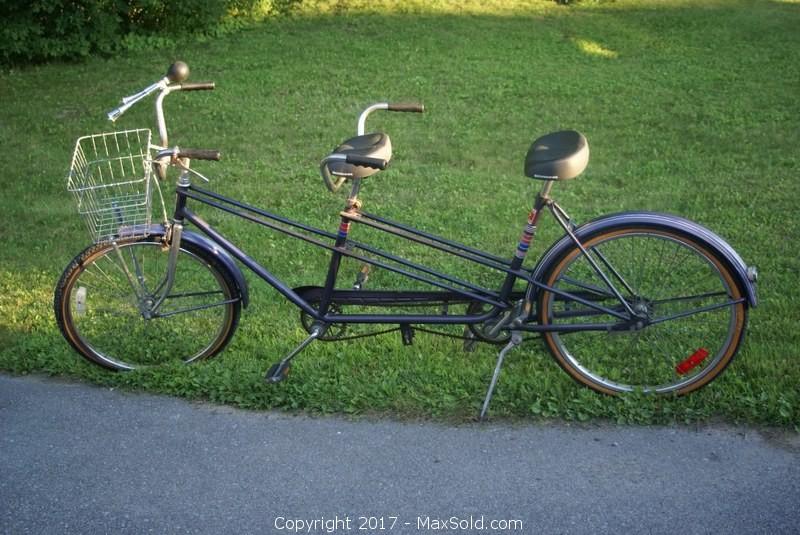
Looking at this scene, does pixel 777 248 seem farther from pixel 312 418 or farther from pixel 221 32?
pixel 221 32

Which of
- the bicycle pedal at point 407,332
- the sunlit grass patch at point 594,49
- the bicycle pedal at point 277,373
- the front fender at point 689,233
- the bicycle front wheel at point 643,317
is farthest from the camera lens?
the sunlit grass patch at point 594,49

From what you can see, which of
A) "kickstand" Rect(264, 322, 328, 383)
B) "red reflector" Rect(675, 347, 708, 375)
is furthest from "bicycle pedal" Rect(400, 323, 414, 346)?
"red reflector" Rect(675, 347, 708, 375)

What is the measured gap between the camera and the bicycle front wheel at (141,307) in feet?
13.0

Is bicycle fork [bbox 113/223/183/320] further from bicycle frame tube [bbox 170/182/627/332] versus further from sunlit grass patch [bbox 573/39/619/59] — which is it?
sunlit grass patch [bbox 573/39/619/59]

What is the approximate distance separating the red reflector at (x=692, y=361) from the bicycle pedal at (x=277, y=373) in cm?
175

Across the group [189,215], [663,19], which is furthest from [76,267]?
[663,19]

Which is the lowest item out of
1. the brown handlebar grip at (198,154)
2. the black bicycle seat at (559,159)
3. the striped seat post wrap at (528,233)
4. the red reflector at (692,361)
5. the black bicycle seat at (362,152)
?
the red reflector at (692,361)

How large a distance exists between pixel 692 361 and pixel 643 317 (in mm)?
301

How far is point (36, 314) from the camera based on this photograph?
4.76 meters

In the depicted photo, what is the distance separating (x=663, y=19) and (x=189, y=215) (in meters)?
10.5

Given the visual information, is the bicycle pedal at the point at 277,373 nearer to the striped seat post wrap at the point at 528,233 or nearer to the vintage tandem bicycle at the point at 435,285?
the vintage tandem bicycle at the point at 435,285

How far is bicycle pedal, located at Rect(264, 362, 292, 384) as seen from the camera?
380 centimetres

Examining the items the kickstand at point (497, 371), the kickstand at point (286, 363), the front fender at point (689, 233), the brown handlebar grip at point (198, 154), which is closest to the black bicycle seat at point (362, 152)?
the brown handlebar grip at point (198, 154)

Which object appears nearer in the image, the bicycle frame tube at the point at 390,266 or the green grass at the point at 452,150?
the bicycle frame tube at the point at 390,266
